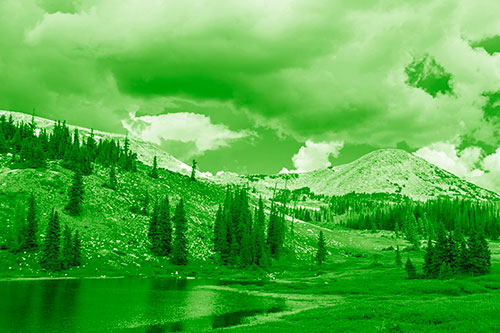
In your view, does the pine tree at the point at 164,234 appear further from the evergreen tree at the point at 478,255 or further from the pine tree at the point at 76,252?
the evergreen tree at the point at 478,255

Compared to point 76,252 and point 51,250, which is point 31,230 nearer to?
point 51,250

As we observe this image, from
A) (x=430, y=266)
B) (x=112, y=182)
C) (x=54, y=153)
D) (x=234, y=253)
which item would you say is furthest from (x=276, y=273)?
(x=54, y=153)

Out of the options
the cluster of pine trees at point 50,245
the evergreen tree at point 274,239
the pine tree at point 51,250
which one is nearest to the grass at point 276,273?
the pine tree at point 51,250

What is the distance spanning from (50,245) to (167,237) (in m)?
40.6

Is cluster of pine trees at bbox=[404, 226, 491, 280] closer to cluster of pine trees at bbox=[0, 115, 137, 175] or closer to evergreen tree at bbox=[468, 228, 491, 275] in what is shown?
evergreen tree at bbox=[468, 228, 491, 275]

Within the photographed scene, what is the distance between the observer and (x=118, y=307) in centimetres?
6256

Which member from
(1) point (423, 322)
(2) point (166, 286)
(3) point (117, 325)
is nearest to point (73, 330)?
(3) point (117, 325)

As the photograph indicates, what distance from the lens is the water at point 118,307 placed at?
4978 cm

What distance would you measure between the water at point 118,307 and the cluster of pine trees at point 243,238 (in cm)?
5392

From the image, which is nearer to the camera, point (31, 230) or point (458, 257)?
point (458, 257)


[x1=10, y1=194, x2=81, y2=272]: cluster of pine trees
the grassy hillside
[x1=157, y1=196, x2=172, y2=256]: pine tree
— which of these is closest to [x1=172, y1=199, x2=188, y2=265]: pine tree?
[x1=157, y1=196, x2=172, y2=256]: pine tree

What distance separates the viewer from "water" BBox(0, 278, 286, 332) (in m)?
49.8

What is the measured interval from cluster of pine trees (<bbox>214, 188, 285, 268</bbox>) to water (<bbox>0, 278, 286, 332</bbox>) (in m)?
53.9

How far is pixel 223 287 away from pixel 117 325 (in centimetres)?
4967
